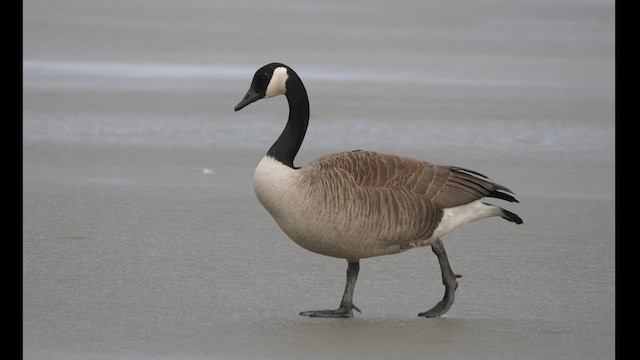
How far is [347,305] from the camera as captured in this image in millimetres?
5457

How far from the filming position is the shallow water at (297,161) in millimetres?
5191

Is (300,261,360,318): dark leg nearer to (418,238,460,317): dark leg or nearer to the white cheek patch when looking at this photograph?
(418,238,460,317): dark leg

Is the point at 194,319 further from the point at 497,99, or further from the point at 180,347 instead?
the point at 497,99

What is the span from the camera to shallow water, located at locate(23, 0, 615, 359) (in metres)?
5.19

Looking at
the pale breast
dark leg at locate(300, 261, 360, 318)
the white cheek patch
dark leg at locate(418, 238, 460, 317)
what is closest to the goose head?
the white cheek patch

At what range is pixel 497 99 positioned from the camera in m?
11.0

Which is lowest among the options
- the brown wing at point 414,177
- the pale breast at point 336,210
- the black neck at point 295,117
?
the pale breast at point 336,210

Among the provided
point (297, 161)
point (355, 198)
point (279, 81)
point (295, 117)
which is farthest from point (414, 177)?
point (297, 161)

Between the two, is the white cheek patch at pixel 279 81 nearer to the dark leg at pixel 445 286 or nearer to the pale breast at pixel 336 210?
the pale breast at pixel 336 210

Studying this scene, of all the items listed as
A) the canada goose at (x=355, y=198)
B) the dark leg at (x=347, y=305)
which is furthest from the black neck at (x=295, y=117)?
the dark leg at (x=347, y=305)

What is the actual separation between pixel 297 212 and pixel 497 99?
591 centimetres

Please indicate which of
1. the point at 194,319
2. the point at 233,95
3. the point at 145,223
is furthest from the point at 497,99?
the point at 194,319

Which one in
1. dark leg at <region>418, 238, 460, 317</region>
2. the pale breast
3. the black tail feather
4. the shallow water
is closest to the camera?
the shallow water

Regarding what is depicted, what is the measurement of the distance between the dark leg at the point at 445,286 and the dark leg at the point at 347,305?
0.31m
